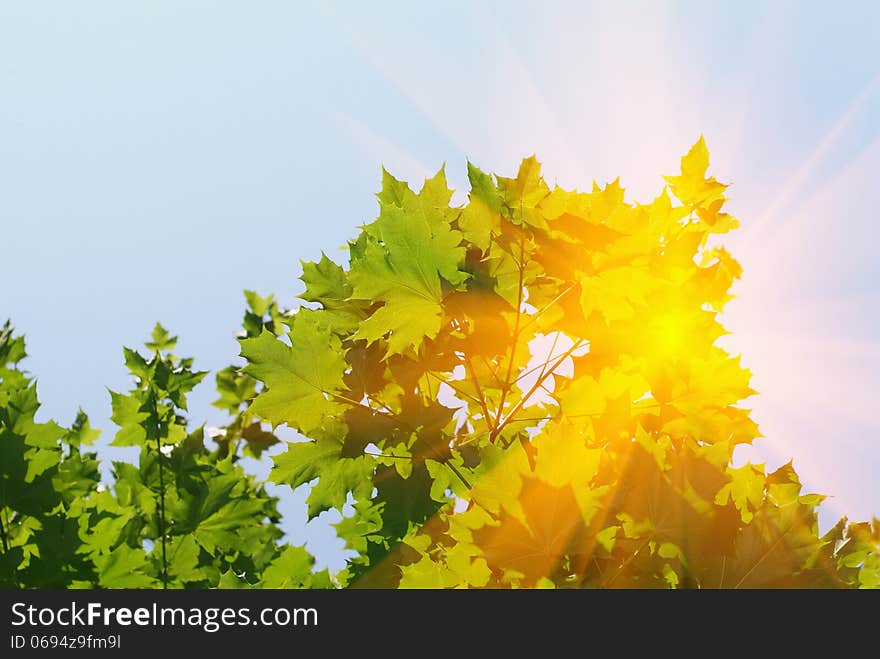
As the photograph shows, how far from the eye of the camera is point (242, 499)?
3762 millimetres

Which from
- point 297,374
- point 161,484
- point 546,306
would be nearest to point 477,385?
point 546,306

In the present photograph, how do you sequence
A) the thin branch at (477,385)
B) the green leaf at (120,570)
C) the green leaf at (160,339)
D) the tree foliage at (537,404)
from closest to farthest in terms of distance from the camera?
the tree foliage at (537,404), the thin branch at (477,385), the green leaf at (120,570), the green leaf at (160,339)

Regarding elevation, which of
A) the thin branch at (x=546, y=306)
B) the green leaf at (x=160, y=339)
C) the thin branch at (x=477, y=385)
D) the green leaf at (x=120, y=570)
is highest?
the green leaf at (x=160, y=339)

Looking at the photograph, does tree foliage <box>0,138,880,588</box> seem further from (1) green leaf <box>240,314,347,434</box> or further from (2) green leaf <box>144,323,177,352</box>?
(2) green leaf <box>144,323,177,352</box>

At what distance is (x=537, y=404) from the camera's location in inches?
98.7

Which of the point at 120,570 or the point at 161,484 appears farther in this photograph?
the point at 161,484

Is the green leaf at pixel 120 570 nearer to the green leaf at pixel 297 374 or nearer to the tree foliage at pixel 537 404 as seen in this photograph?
the tree foliage at pixel 537 404

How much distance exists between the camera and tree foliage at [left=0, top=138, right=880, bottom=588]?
1757mm

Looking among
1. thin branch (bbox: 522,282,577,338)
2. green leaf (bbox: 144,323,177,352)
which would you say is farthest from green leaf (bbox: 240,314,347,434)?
green leaf (bbox: 144,323,177,352)

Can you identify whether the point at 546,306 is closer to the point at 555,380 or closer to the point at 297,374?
the point at 555,380

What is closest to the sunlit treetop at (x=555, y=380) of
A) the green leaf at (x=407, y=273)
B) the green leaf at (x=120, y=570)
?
the green leaf at (x=407, y=273)

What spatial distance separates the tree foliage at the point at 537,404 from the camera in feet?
5.76
